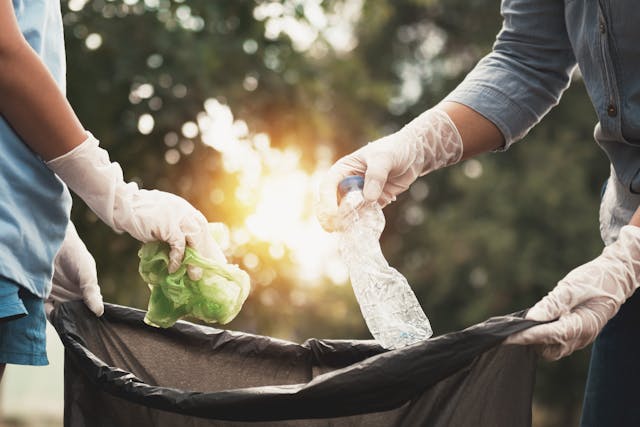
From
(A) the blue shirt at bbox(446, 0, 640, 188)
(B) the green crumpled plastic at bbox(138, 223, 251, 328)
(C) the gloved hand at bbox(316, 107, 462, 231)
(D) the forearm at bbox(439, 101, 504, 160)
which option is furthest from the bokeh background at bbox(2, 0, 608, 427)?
(A) the blue shirt at bbox(446, 0, 640, 188)

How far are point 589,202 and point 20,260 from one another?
17200 millimetres

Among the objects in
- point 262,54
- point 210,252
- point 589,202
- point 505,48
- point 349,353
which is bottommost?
point 589,202

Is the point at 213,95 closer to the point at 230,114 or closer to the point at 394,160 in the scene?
the point at 230,114

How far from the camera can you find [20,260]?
5.52 feet

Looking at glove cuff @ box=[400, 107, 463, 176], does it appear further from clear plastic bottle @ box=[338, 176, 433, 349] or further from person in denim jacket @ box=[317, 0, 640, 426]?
clear plastic bottle @ box=[338, 176, 433, 349]

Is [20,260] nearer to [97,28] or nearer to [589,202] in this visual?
[97,28]

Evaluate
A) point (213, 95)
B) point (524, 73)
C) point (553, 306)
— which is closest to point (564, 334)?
point (553, 306)

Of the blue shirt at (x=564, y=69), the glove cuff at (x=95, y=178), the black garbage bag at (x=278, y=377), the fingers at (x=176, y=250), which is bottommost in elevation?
the black garbage bag at (x=278, y=377)

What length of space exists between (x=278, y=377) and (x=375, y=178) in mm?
561

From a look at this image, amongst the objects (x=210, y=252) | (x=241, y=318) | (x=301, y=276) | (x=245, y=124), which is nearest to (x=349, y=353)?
(x=210, y=252)

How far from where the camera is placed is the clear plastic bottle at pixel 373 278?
2.20m

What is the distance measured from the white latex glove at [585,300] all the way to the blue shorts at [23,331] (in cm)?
93

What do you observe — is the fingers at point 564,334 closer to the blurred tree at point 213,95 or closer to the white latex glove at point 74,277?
the white latex glove at point 74,277

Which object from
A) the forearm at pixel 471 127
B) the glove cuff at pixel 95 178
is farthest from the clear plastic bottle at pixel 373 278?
the glove cuff at pixel 95 178
